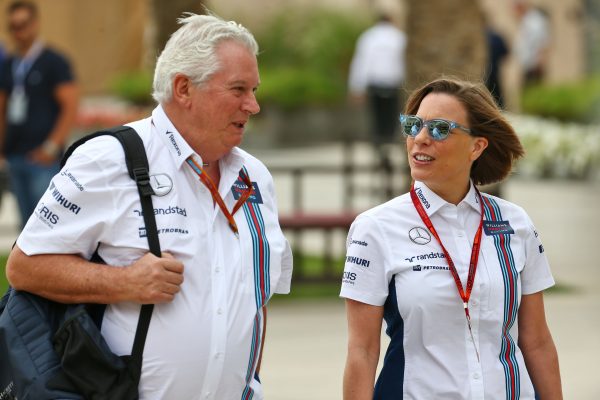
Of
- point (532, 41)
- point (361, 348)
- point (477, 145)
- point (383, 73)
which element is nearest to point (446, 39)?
point (477, 145)

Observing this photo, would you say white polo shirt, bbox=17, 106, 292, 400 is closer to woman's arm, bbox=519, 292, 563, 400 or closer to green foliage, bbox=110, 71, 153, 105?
woman's arm, bbox=519, 292, 563, 400

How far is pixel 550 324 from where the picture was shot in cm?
970

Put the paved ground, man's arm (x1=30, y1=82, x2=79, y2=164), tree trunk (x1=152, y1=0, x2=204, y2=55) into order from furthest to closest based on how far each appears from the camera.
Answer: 1. tree trunk (x1=152, y1=0, x2=204, y2=55)
2. man's arm (x1=30, y1=82, x2=79, y2=164)
3. the paved ground

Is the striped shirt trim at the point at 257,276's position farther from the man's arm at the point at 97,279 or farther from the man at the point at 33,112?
the man at the point at 33,112

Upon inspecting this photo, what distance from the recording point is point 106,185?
3.94 meters

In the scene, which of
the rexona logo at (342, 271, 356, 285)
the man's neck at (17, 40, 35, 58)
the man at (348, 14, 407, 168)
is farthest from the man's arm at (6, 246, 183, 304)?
the man at (348, 14, 407, 168)

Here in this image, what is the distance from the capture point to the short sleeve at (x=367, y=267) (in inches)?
159

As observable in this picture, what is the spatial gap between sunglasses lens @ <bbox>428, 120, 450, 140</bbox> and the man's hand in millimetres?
891

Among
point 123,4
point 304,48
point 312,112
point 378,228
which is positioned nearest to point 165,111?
point 378,228

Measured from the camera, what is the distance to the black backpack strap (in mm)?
3934

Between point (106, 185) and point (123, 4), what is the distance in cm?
2660

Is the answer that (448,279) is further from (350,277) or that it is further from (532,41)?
(532,41)

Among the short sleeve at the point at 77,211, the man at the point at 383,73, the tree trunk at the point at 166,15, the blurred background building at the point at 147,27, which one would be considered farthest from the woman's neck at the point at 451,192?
the blurred background building at the point at 147,27

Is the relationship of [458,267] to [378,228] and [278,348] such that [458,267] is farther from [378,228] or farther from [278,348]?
[278,348]
